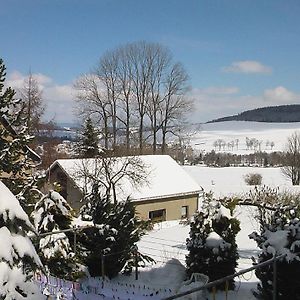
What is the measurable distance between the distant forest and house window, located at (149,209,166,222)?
131533 millimetres

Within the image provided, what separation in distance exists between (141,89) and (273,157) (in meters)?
46.2

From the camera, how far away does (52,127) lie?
107 ft

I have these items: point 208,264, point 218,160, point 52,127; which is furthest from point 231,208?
point 218,160

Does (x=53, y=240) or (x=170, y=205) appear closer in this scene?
(x=53, y=240)

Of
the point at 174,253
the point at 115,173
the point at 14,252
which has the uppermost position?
the point at 14,252

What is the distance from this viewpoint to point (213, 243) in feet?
34.2

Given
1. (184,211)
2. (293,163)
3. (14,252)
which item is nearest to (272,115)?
(293,163)

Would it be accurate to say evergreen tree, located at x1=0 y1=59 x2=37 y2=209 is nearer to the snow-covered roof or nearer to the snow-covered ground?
the snow-covered ground

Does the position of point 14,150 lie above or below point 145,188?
above

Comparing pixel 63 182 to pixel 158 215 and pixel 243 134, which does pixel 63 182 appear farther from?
pixel 243 134

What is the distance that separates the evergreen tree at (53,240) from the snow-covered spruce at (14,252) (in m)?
6.74

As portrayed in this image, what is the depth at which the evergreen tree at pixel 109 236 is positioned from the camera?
12.0 metres

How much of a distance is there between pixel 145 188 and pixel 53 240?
14764 mm

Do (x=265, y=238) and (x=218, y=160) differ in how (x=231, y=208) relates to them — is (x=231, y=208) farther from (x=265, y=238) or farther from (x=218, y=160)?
(x=218, y=160)
